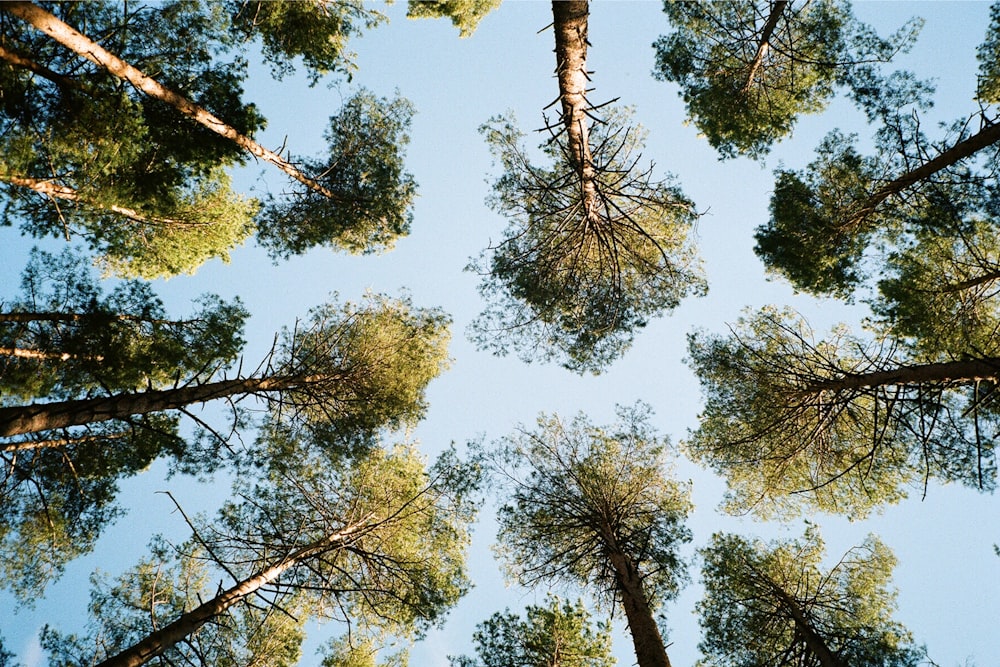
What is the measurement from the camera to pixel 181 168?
7.54 meters

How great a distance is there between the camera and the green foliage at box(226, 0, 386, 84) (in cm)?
787

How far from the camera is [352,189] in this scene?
9375mm

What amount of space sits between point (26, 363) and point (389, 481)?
632cm

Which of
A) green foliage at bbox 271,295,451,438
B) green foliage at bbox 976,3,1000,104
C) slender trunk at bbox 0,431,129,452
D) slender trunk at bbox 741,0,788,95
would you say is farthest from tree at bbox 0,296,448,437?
green foliage at bbox 976,3,1000,104

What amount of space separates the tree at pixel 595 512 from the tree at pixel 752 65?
5.72 meters

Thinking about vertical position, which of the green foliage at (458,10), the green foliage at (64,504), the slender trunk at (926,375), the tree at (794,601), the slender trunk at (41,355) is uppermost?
the green foliage at (458,10)

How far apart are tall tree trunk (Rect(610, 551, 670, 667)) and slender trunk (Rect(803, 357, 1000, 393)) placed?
3.43 m

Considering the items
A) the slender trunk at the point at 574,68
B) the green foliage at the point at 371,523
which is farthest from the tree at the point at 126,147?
the slender trunk at the point at 574,68

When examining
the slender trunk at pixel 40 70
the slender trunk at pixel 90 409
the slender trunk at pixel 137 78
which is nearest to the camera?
the slender trunk at pixel 90 409

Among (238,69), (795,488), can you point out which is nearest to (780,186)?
(795,488)

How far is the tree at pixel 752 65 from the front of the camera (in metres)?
7.66

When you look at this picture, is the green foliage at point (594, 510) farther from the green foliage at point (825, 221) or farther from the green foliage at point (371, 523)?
the green foliage at point (825, 221)

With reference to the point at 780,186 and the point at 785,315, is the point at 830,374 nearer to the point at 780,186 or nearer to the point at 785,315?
the point at 785,315

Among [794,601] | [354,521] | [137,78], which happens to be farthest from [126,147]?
[794,601]
